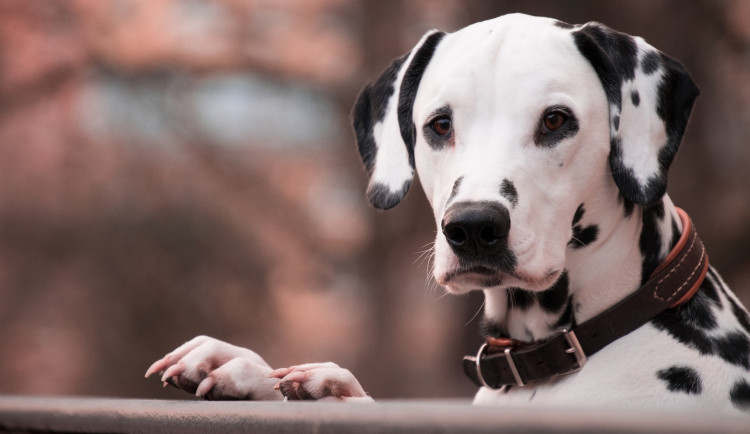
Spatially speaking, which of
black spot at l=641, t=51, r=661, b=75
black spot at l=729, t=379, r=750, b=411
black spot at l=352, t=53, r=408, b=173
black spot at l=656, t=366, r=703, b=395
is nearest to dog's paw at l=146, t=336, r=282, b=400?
black spot at l=352, t=53, r=408, b=173

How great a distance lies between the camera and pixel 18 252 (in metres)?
14.4

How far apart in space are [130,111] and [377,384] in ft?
17.8

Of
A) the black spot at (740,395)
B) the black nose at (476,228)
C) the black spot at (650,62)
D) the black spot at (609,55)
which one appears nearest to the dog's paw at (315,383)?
the black nose at (476,228)

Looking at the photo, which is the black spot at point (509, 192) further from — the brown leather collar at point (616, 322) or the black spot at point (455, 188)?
the brown leather collar at point (616, 322)

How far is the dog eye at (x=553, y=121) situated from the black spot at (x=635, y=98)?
211 millimetres

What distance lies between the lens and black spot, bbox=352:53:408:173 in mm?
3188

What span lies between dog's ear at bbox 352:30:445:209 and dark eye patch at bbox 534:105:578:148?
520 mm

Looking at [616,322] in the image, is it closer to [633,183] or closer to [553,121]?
[633,183]

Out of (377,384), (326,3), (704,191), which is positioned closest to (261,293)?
(377,384)

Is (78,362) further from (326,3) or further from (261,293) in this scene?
(326,3)

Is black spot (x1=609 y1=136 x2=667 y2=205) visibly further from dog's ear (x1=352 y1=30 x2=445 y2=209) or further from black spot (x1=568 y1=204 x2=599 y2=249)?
dog's ear (x1=352 y1=30 x2=445 y2=209)

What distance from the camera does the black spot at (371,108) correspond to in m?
3.19

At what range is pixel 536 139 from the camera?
8.59 ft

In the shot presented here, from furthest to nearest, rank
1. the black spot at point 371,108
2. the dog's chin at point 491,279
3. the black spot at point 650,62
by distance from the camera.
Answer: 1. the black spot at point 371,108
2. the black spot at point 650,62
3. the dog's chin at point 491,279
